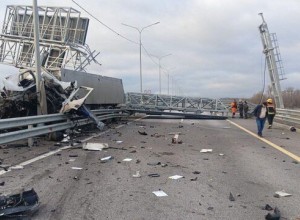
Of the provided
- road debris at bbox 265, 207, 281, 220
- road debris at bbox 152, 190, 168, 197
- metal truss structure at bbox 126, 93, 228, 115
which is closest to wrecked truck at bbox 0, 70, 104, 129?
road debris at bbox 152, 190, 168, 197

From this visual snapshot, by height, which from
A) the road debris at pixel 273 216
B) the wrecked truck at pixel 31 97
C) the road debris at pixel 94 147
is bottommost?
the road debris at pixel 273 216

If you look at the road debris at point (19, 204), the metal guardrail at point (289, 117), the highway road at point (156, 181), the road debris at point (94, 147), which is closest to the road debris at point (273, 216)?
the highway road at point (156, 181)

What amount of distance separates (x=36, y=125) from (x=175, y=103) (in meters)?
22.8

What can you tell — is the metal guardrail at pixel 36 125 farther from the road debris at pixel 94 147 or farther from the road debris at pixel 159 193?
the road debris at pixel 159 193

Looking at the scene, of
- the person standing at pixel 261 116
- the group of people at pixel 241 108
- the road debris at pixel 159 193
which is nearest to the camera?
the road debris at pixel 159 193

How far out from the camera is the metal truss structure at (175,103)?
33.8 m

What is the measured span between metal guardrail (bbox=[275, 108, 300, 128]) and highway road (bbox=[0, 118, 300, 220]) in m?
10.6

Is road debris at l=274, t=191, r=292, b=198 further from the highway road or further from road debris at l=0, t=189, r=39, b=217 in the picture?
road debris at l=0, t=189, r=39, b=217

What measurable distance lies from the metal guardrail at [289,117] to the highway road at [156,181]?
1055 cm

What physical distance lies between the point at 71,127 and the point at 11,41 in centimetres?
2733

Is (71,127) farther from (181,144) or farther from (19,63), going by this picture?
(19,63)

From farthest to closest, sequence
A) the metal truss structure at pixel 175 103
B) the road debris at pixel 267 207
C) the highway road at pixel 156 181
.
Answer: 1. the metal truss structure at pixel 175 103
2. the road debris at pixel 267 207
3. the highway road at pixel 156 181

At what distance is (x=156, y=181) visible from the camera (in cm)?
781

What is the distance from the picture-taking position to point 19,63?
38.9 meters
